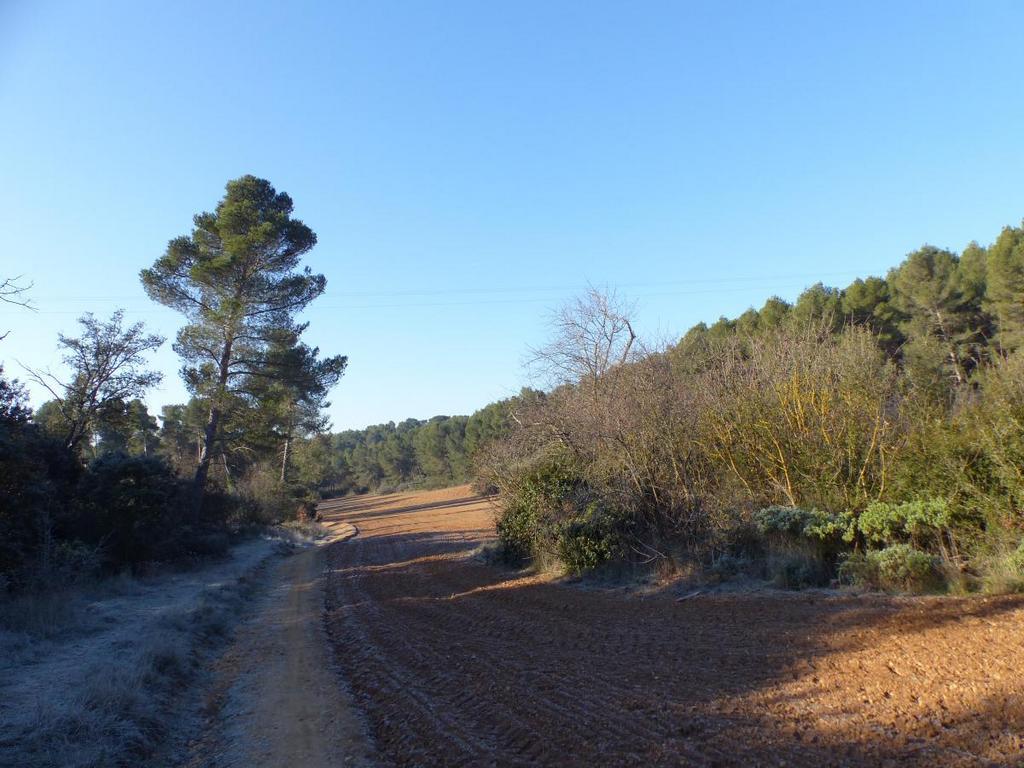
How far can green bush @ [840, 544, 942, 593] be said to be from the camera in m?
8.55

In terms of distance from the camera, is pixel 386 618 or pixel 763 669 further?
pixel 386 618

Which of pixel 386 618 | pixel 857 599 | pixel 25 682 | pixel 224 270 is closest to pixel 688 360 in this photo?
pixel 857 599

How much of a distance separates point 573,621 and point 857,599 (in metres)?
3.89

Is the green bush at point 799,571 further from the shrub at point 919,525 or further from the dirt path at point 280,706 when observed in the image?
the dirt path at point 280,706

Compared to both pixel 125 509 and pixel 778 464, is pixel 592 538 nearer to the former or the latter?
pixel 778 464

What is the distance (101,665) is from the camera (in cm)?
793

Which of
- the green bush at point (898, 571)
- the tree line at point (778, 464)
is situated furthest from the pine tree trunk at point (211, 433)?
the green bush at point (898, 571)

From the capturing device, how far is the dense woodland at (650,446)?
9184mm

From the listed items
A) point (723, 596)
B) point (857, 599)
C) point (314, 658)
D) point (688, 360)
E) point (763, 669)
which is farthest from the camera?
point (688, 360)

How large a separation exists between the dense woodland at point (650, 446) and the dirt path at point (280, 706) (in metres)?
5.04

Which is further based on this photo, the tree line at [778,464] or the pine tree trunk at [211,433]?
the pine tree trunk at [211,433]

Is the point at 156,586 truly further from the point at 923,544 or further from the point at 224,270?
the point at 923,544

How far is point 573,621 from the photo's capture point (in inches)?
383

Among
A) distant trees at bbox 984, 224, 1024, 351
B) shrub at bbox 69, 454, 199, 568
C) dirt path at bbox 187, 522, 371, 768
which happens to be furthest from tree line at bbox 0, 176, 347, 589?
distant trees at bbox 984, 224, 1024, 351
